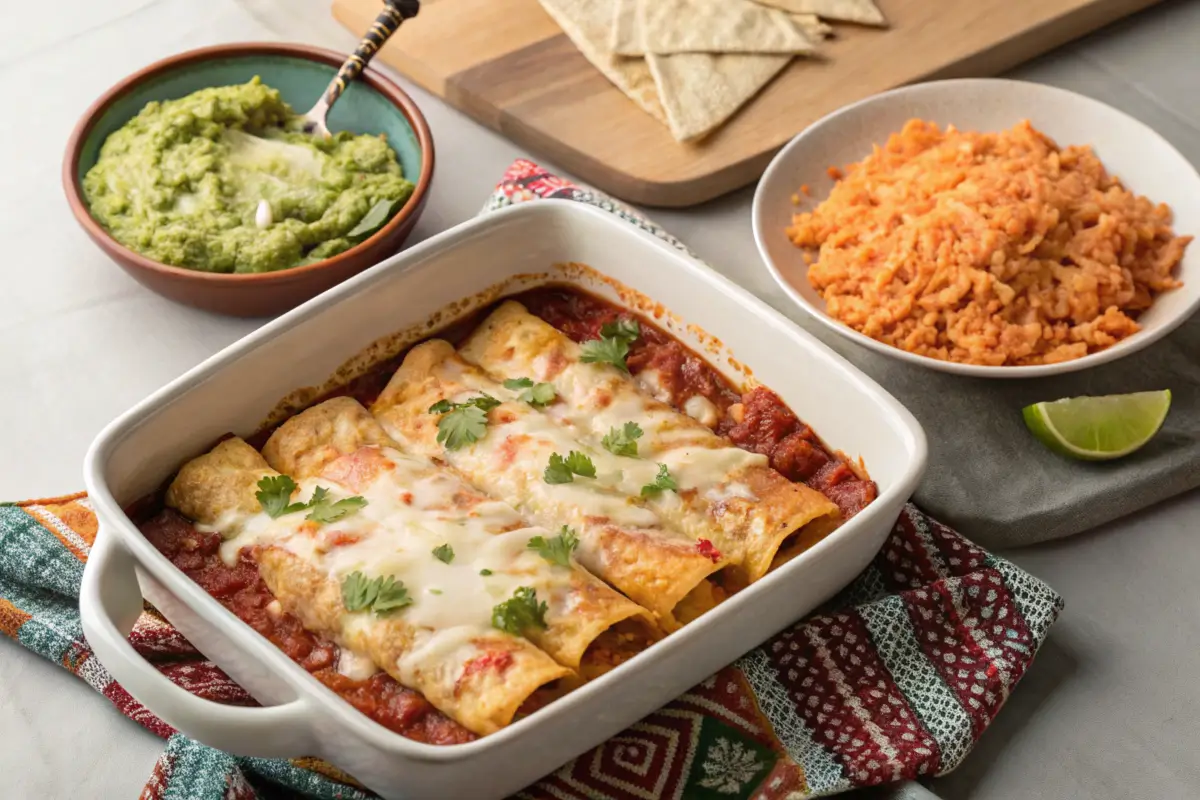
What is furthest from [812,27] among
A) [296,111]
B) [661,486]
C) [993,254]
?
[661,486]

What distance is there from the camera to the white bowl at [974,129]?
3.06m

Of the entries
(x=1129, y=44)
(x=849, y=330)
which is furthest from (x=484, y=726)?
(x=1129, y=44)

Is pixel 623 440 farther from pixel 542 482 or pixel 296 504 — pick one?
pixel 296 504

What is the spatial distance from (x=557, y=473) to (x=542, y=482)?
0.12ft

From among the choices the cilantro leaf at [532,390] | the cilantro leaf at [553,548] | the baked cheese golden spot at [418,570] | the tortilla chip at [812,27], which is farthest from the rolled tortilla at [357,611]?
the tortilla chip at [812,27]

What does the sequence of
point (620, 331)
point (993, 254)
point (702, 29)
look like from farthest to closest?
point (702, 29)
point (993, 254)
point (620, 331)

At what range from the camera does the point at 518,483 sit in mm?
2357

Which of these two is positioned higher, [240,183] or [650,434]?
Result: [240,183]

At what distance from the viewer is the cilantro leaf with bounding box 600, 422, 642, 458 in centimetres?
240

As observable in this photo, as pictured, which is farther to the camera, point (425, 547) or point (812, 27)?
point (812, 27)

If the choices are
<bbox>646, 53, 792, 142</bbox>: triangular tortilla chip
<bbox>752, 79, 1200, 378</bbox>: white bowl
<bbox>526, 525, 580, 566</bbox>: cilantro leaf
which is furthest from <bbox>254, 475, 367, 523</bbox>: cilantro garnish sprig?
<bbox>646, 53, 792, 142</bbox>: triangular tortilla chip

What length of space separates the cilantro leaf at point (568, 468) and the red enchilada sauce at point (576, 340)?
324 millimetres

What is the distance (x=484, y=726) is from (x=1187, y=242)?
6.77 feet

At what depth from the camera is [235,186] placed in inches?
122
